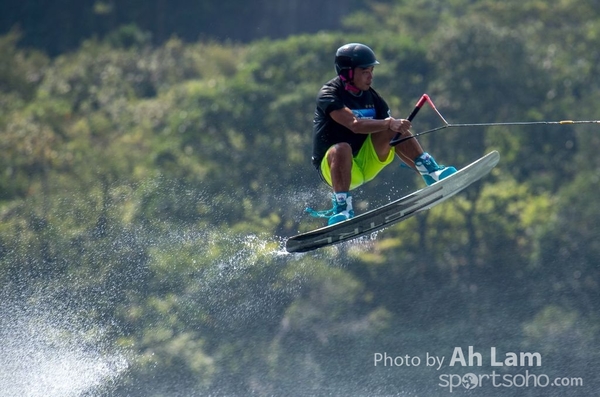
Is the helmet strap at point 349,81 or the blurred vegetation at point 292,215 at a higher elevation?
the blurred vegetation at point 292,215

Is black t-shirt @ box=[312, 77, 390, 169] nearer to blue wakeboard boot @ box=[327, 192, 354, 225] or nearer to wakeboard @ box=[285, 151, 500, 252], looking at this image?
blue wakeboard boot @ box=[327, 192, 354, 225]

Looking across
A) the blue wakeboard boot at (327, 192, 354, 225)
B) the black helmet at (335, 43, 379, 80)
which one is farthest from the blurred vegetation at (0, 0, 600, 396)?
the black helmet at (335, 43, 379, 80)

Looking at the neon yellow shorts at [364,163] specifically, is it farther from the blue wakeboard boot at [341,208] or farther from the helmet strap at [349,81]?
the helmet strap at [349,81]

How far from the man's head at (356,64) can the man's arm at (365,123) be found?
275 millimetres

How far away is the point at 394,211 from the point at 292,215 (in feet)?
16.6

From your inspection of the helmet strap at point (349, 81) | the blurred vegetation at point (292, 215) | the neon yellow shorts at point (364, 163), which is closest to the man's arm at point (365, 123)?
the helmet strap at point (349, 81)

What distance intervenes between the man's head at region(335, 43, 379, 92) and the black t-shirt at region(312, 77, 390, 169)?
104 millimetres

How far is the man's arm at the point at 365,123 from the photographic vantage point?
8109 mm

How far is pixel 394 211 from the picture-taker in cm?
864

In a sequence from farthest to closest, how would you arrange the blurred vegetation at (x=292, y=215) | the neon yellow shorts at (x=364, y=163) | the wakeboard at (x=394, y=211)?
1. the blurred vegetation at (x=292, y=215)
2. the neon yellow shorts at (x=364, y=163)
3. the wakeboard at (x=394, y=211)

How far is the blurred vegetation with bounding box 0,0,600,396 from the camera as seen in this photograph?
13.2 metres

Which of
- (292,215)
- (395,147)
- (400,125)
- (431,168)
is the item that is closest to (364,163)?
(395,147)

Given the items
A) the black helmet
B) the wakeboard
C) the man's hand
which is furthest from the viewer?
the wakeboard

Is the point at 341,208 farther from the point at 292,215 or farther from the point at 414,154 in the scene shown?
the point at 292,215
